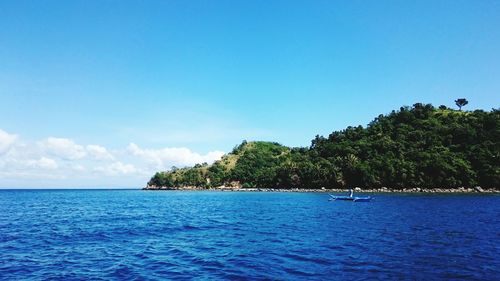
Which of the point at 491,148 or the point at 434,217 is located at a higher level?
the point at 491,148

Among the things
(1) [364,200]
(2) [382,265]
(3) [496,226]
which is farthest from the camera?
(1) [364,200]

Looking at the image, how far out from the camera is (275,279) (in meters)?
24.2

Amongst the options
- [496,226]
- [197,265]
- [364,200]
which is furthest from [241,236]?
[364,200]

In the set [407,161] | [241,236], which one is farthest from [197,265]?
[407,161]

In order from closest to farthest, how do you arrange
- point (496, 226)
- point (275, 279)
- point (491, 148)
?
point (275, 279) < point (496, 226) < point (491, 148)

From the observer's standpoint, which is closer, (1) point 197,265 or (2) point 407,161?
(1) point 197,265

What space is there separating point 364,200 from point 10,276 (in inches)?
3821

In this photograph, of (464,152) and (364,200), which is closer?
(364,200)

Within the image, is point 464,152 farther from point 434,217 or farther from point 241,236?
point 241,236

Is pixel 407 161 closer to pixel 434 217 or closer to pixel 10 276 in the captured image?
pixel 434 217

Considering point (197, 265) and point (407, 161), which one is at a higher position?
point (407, 161)

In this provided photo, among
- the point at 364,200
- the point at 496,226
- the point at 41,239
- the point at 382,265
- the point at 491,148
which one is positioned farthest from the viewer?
the point at 491,148

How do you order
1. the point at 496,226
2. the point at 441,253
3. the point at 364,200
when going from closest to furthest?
1. the point at 441,253
2. the point at 496,226
3. the point at 364,200

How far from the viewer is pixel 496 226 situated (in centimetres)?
5081
